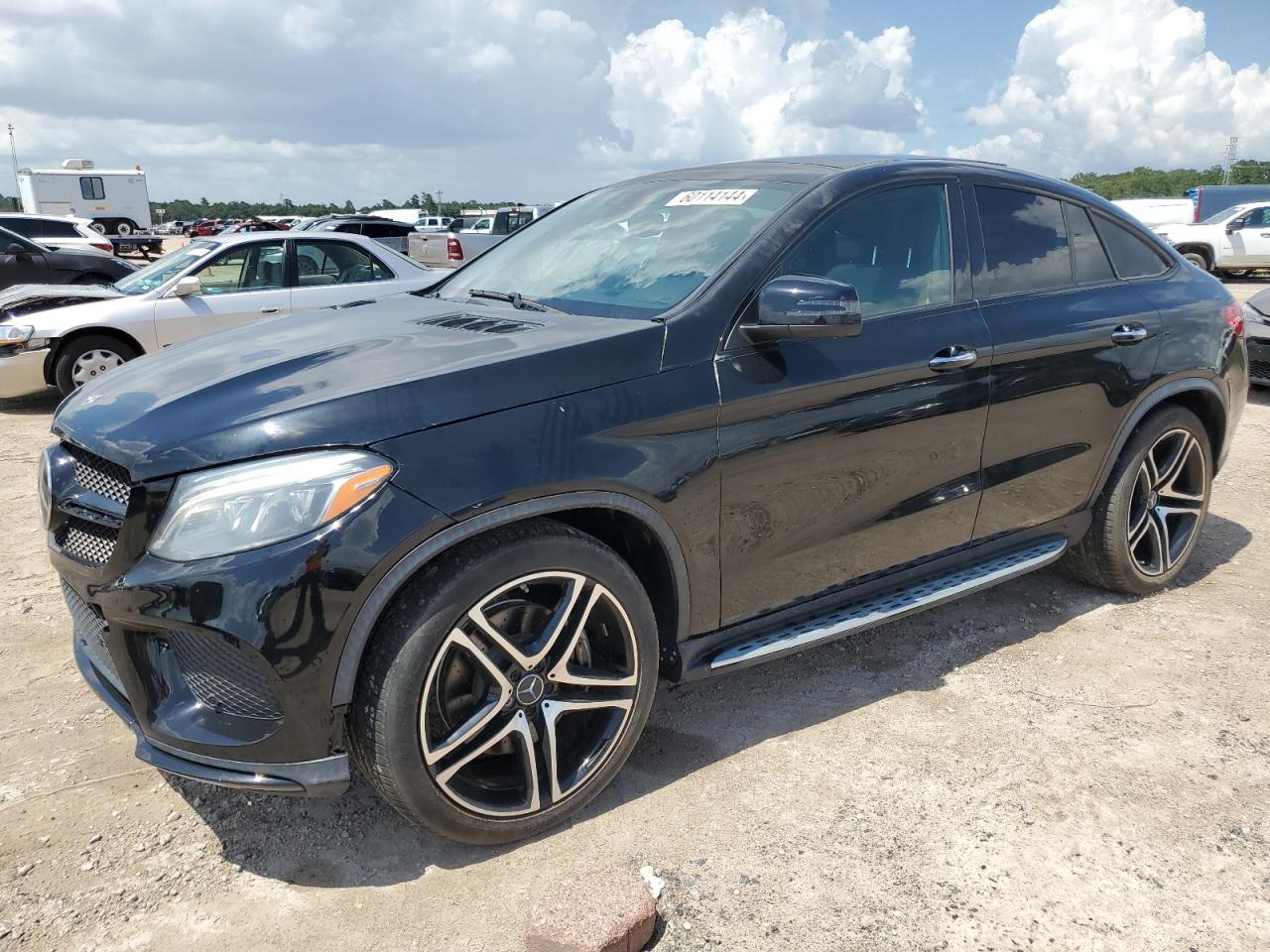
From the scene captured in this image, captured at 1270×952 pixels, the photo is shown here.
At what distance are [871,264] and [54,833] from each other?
117 inches

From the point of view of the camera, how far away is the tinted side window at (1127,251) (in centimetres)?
394

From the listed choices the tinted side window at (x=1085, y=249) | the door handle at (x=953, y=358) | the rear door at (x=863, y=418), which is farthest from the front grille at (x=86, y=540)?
the tinted side window at (x=1085, y=249)

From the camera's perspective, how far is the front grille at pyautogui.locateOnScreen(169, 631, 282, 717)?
7.08ft

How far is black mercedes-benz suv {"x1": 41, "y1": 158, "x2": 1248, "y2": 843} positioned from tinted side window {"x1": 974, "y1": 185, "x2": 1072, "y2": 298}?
0.04ft

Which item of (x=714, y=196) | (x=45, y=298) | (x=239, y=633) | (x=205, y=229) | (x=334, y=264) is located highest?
(x=714, y=196)

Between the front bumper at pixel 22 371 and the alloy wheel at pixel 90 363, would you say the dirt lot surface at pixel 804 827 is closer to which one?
the alloy wheel at pixel 90 363

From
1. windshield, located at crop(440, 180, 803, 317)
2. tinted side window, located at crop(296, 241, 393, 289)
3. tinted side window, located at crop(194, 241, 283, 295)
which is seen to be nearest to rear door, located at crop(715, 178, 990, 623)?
windshield, located at crop(440, 180, 803, 317)

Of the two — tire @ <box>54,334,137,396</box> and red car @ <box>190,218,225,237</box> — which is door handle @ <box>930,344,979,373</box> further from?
red car @ <box>190,218,225,237</box>

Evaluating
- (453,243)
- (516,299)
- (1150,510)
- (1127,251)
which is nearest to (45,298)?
(516,299)

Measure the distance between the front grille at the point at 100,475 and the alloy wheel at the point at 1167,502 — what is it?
3.76 metres

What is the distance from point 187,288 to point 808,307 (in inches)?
277

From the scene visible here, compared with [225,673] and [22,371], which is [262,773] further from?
[22,371]

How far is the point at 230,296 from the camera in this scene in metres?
8.28

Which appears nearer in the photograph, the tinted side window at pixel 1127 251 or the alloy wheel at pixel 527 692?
the alloy wheel at pixel 527 692
